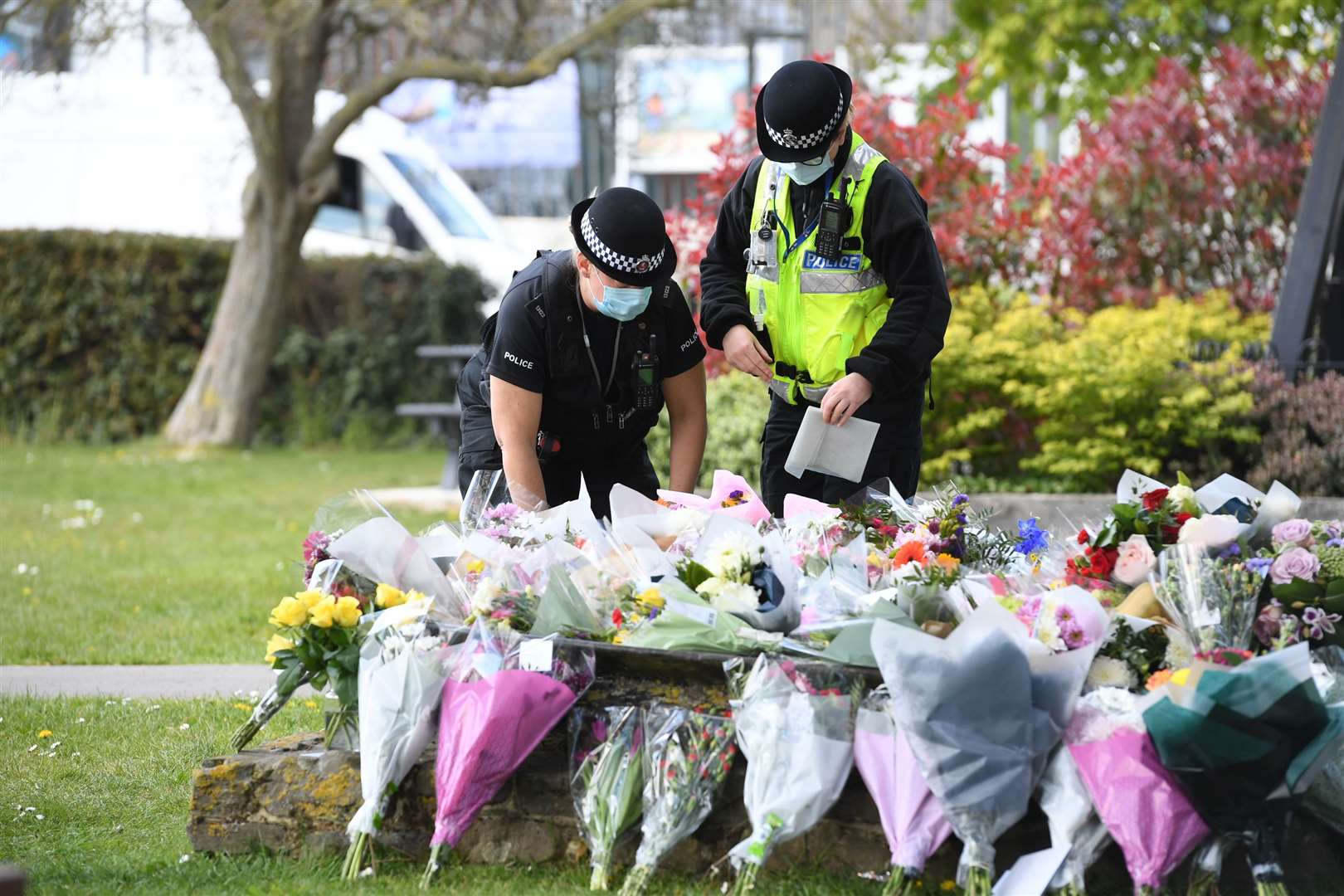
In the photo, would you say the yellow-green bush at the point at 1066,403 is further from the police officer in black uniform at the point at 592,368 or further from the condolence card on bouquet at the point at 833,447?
the condolence card on bouquet at the point at 833,447

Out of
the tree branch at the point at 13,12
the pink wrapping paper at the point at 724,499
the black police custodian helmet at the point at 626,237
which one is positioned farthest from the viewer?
the tree branch at the point at 13,12

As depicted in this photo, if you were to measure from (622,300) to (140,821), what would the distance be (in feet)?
6.07

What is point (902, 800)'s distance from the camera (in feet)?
10.5

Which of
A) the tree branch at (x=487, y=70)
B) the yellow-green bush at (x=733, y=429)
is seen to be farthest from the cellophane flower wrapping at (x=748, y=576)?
the tree branch at (x=487, y=70)

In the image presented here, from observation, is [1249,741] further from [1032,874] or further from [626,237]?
[626,237]

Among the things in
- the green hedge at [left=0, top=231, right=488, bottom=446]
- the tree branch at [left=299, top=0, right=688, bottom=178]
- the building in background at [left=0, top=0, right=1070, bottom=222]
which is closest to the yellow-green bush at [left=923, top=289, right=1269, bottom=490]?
the tree branch at [left=299, top=0, right=688, bottom=178]

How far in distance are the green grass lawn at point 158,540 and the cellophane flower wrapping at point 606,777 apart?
6.76 feet

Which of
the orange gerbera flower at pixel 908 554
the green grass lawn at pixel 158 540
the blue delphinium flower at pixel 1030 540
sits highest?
the orange gerbera flower at pixel 908 554

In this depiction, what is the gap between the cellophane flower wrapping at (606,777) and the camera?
3357 mm

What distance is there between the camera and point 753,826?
129 inches

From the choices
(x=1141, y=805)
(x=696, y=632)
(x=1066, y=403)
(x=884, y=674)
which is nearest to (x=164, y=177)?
(x=1066, y=403)

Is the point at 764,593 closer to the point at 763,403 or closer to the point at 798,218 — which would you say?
the point at 798,218

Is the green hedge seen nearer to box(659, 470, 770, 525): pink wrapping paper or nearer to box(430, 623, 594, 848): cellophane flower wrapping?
box(659, 470, 770, 525): pink wrapping paper

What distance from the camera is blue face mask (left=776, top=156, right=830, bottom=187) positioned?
436 centimetres
